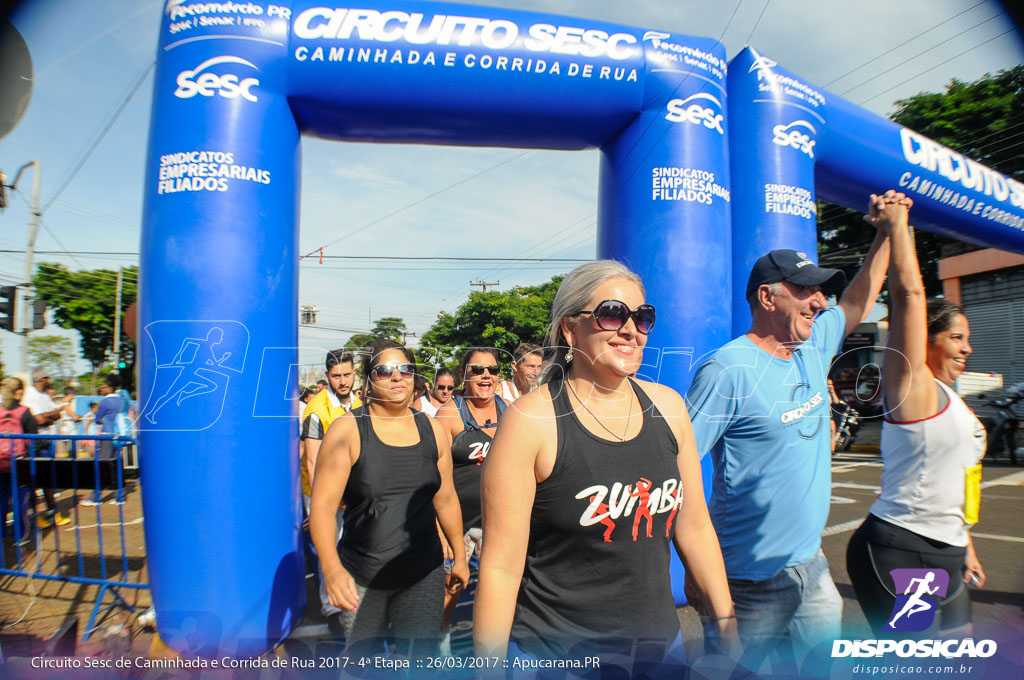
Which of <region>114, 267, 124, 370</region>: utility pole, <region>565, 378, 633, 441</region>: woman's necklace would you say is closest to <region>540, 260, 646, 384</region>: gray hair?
<region>565, 378, 633, 441</region>: woman's necklace

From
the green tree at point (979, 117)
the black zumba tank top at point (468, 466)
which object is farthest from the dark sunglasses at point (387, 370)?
Result: the green tree at point (979, 117)

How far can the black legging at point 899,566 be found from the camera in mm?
2037

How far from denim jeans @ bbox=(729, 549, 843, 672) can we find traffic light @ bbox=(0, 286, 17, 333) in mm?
3712

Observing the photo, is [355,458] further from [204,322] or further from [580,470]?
[580,470]

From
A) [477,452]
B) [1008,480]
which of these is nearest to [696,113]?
[477,452]

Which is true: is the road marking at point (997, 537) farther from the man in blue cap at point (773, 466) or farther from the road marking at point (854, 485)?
the man in blue cap at point (773, 466)

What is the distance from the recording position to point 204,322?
2.94 metres

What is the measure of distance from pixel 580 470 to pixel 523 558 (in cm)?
27

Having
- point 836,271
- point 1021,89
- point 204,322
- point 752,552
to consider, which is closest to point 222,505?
point 204,322

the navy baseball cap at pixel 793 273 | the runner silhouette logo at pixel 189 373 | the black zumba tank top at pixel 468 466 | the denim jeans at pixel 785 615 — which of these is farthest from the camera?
the black zumba tank top at pixel 468 466

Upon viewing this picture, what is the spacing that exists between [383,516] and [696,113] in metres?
3.15

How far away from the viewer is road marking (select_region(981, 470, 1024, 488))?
781 centimetres

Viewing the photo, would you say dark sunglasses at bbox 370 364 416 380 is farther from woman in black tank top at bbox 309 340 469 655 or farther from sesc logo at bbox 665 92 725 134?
sesc logo at bbox 665 92 725 134

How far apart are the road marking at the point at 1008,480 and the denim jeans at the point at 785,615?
25.9ft
